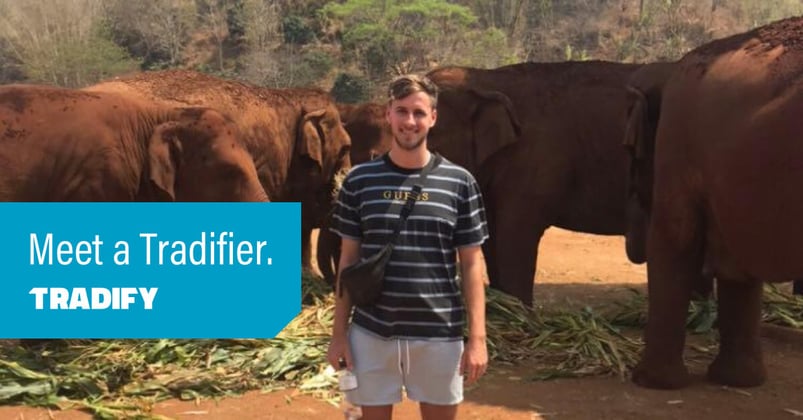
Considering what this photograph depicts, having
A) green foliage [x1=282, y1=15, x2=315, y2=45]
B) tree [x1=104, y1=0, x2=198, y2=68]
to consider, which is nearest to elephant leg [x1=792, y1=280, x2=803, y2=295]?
tree [x1=104, y1=0, x2=198, y2=68]

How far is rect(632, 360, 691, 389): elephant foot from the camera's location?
5.35 m

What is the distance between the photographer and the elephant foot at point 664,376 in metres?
5.35

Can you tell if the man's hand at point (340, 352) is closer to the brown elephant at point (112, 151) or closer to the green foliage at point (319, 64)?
the brown elephant at point (112, 151)

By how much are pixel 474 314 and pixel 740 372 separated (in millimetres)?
2945

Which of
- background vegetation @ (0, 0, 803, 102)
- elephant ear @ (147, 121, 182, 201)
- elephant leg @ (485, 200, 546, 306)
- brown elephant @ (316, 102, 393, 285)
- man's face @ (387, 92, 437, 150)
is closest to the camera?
man's face @ (387, 92, 437, 150)

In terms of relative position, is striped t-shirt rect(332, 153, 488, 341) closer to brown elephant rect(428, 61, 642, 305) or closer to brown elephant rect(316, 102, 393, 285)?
brown elephant rect(428, 61, 642, 305)

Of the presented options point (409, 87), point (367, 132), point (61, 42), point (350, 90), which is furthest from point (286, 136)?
point (61, 42)

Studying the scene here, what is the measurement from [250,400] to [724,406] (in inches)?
110

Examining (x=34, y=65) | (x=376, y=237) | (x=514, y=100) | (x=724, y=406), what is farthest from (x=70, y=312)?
(x=34, y=65)

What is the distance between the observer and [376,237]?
3219 millimetres

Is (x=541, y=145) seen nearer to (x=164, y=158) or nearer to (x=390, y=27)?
(x=164, y=158)

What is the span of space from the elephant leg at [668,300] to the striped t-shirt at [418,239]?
246 centimetres

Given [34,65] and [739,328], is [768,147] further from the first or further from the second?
[34,65]

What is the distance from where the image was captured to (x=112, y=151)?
627cm
